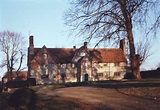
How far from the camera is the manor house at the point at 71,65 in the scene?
74812mm

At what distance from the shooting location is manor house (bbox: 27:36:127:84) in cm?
7481

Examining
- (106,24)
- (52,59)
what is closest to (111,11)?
(106,24)

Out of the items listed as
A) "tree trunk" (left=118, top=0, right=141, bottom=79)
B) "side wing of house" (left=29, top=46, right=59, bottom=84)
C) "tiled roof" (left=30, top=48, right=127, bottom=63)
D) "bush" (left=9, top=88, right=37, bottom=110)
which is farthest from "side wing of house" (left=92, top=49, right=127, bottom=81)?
"bush" (left=9, top=88, right=37, bottom=110)

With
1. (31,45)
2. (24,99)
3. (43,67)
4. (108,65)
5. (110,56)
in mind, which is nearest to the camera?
(24,99)

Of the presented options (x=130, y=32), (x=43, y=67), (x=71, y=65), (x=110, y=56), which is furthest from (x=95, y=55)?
(x=130, y=32)

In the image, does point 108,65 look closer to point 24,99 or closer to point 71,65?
point 71,65

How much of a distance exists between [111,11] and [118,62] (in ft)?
167

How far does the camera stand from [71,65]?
7744 centimetres

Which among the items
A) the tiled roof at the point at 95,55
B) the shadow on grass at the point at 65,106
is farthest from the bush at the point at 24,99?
the tiled roof at the point at 95,55

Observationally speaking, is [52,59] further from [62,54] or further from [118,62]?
[118,62]

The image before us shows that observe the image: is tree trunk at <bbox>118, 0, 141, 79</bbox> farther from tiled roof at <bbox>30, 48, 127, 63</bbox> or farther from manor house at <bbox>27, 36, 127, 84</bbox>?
tiled roof at <bbox>30, 48, 127, 63</bbox>

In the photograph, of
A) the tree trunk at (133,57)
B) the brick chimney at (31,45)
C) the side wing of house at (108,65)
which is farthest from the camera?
the side wing of house at (108,65)

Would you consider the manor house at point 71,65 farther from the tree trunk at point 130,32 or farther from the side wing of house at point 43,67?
the tree trunk at point 130,32

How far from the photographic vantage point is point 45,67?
75.7 metres
